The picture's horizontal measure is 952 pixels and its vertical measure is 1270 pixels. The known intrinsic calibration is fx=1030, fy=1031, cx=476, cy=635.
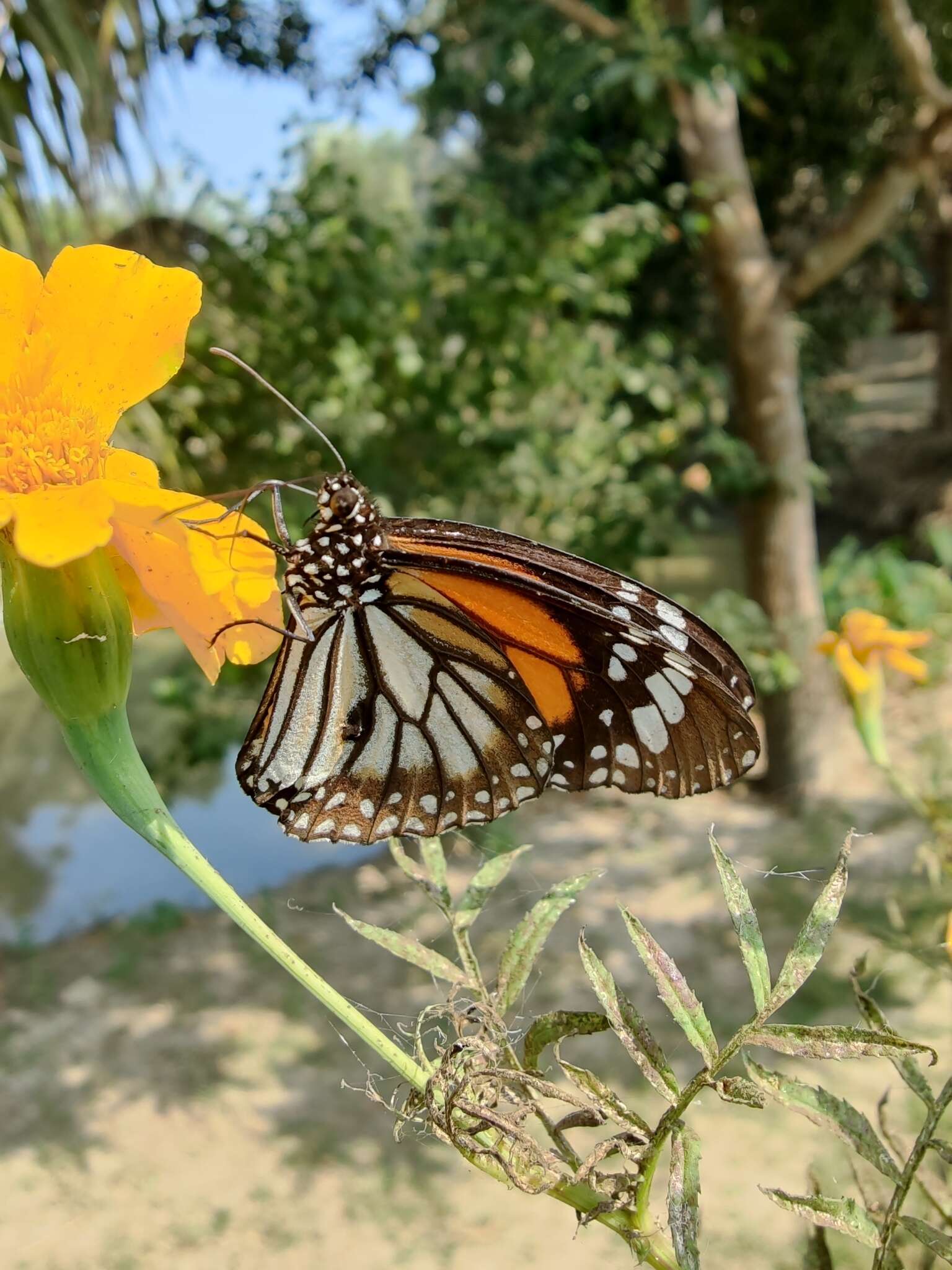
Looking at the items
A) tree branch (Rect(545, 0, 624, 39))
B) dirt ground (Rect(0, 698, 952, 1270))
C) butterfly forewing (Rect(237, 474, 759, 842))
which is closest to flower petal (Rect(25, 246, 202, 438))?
→ butterfly forewing (Rect(237, 474, 759, 842))

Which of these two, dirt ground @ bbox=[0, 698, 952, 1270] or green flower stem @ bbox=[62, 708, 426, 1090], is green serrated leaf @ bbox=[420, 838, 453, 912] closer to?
green flower stem @ bbox=[62, 708, 426, 1090]

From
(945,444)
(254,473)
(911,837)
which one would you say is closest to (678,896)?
(911,837)

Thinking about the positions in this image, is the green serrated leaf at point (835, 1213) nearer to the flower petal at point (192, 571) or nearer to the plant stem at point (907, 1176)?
the plant stem at point (907, 1176)

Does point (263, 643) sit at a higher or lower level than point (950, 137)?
lower

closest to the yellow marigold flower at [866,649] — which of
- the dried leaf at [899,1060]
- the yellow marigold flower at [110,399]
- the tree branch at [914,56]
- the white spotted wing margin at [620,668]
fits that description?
the white spotted wing margin at [620,668]

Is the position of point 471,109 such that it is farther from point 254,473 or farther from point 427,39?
point 254,473
